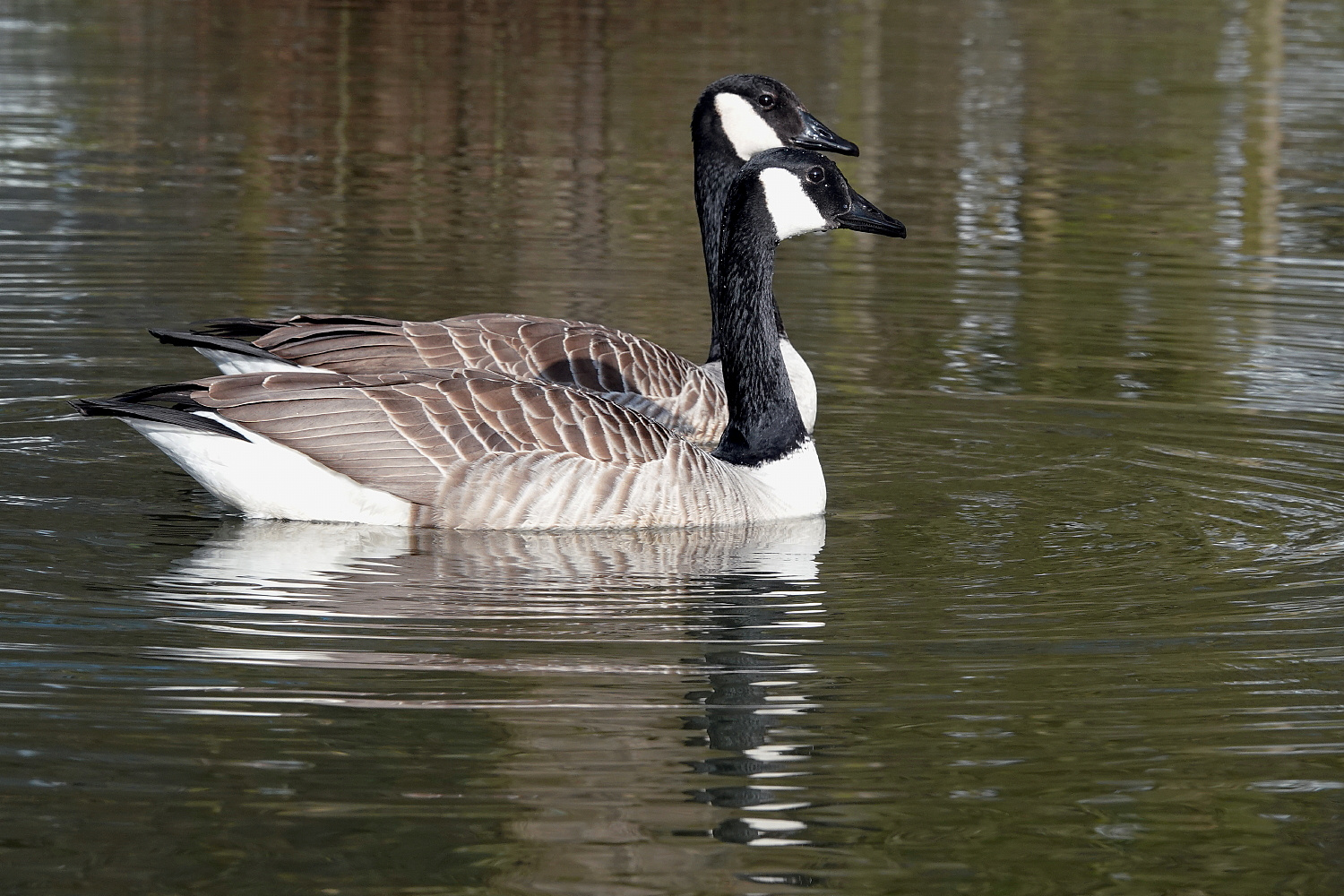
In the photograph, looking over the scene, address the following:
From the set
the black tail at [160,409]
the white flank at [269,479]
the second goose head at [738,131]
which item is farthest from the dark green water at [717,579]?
the second goose head at [738,131]

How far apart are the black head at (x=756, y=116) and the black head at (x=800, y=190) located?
3.30 m

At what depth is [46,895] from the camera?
5.46m

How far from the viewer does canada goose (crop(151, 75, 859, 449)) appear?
10477 millimetres

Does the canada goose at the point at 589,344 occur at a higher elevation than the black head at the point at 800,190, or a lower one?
lower

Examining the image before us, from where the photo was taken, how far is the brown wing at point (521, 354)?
10.5 metres

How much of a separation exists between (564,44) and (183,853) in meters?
28.4

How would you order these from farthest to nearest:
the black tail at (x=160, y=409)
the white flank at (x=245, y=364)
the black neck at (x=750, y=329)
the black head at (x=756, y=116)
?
the black head at (x=756, y=116) → the black neck at (x=750, y=329) → the white flank at (x=245, y=364) → the black tail at (x=160, y=409)

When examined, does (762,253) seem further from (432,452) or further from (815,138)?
(815,138)

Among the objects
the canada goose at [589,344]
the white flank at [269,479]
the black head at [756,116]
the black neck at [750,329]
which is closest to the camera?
the white flank at [269,479]

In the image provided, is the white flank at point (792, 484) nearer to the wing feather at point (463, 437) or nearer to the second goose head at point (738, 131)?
the wing feather at point (463, 437)

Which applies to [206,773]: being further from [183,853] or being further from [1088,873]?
[1088,873]

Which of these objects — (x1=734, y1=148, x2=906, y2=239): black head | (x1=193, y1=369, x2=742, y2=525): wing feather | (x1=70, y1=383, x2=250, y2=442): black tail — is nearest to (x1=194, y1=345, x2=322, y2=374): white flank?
(x1=193, y1=369, x2=742, y2=525): wing feather

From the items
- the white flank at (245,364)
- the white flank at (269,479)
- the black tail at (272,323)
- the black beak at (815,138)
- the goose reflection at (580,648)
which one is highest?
the black beak at (815,138)

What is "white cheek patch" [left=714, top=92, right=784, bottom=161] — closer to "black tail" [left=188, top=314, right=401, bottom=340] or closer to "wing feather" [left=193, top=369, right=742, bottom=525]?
"black tail" [left=188, top=314, right=401, bottom=340]
